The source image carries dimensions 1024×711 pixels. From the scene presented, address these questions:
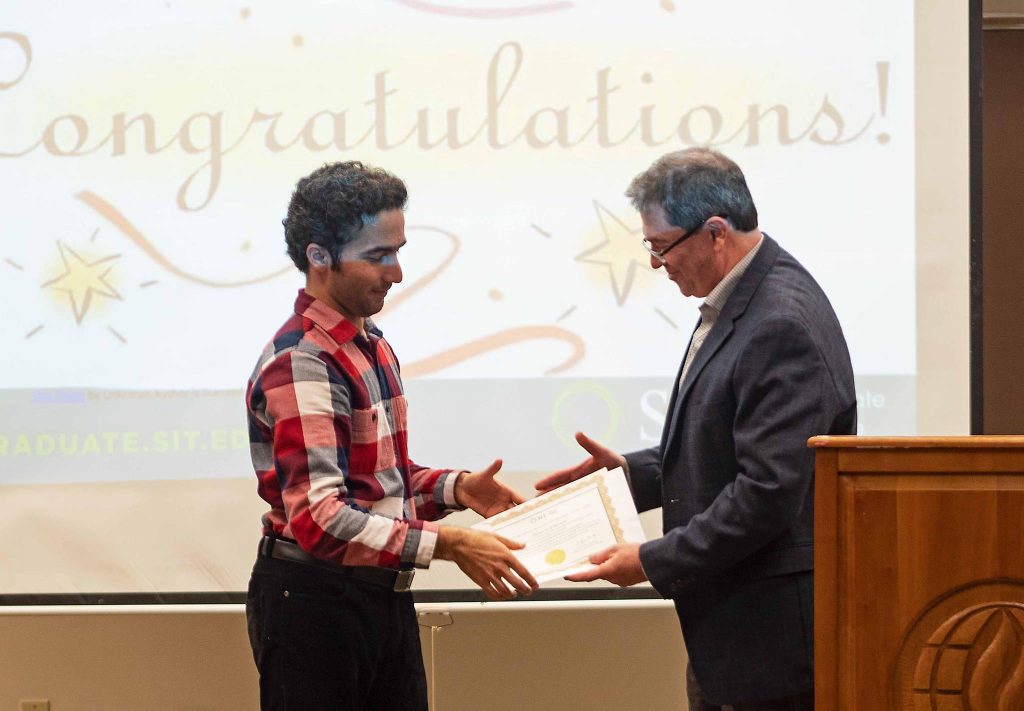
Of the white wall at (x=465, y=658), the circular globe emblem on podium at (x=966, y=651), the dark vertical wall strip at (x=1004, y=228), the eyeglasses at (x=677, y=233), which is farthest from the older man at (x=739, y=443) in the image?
the dark vertical wall strip at (x=1004, y=228)

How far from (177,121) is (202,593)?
4.08 ft

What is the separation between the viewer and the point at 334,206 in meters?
1.91

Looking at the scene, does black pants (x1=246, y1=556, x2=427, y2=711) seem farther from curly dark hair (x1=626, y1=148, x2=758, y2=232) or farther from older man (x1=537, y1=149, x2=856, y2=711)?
curly dark hair (x1=626, y1=148, x2=758, y2=232)

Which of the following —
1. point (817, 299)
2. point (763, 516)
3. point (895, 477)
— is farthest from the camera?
point (817, 299)

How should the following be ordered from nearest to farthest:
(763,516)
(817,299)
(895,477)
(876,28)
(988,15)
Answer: (895,477)
(763,516)
(817,299)
(876,28)
(988,15)

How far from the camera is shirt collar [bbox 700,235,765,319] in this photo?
1960 millimetres

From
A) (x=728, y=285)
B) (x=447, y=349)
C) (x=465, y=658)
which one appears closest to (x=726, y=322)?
(x=728, y=285)

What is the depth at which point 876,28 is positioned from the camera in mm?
2869

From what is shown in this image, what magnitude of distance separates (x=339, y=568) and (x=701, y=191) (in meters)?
0.91

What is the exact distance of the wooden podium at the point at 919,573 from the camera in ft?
4.49

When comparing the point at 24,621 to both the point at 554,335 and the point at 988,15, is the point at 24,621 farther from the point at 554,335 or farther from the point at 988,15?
the point at 988,15

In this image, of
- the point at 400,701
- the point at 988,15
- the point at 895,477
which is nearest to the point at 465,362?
the point at 400,701

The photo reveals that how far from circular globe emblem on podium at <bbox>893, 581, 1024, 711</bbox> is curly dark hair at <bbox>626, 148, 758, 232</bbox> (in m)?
0.82

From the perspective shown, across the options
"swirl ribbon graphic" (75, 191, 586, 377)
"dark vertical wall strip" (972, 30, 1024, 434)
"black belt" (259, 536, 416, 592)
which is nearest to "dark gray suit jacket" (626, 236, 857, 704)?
"black belt" (259, 536, 416, 592)
